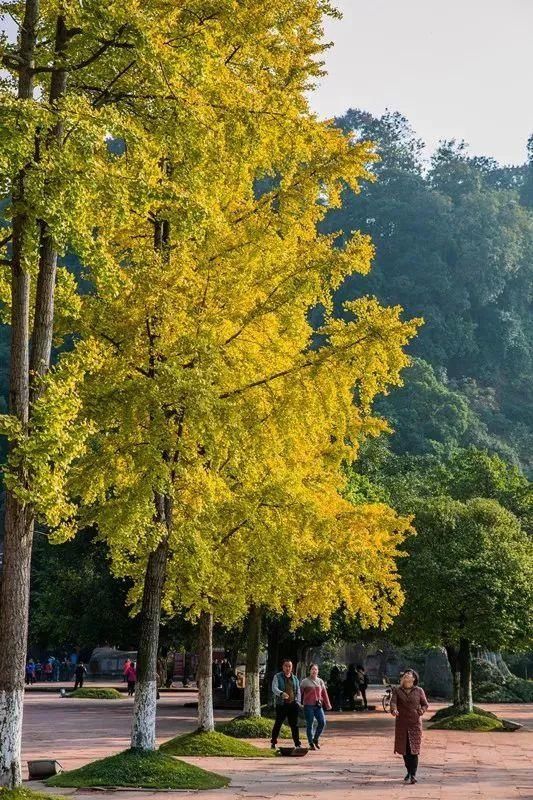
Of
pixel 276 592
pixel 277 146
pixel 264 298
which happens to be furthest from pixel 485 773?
pixel 277 146

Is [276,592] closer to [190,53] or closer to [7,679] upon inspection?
[7,679]

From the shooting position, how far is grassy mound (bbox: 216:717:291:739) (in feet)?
70.2

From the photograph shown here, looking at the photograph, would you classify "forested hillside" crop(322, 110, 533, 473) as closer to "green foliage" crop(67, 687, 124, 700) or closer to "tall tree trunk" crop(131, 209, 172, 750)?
"green foliage" crop(67, 687, 124, 700)

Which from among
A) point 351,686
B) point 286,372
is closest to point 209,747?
point 286,372

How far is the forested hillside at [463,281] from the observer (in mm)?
93500

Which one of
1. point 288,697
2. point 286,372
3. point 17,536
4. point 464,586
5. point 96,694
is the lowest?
point 96,694

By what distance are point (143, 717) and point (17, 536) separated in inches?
177

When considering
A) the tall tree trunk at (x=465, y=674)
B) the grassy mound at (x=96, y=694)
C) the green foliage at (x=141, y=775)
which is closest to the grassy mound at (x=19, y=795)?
the green foliage at (x=141, y=775)

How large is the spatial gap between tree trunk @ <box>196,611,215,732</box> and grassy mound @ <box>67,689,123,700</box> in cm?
2400

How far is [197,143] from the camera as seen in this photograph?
34.6 feet

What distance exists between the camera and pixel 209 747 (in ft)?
56.0

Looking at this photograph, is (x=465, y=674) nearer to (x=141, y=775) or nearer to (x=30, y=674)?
(x=141, y=775)

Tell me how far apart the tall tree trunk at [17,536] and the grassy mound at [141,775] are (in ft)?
10.0

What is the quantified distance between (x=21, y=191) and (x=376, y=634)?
2395 centimetres
